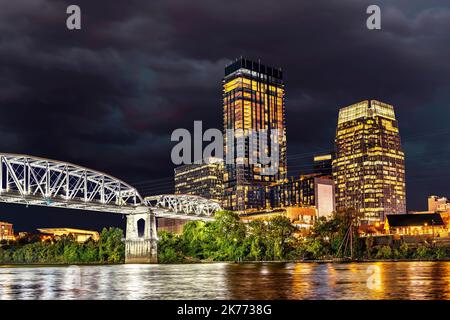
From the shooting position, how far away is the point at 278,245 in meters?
169

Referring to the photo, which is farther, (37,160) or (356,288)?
(37,160)

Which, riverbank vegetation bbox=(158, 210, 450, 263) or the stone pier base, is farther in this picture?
the stone pier base

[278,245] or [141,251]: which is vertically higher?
[278,245]

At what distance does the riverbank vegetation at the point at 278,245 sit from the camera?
162250 millimetres

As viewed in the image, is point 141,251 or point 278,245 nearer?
point 278,245

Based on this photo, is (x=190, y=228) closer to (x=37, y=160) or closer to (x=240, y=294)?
(x=37, y=160)

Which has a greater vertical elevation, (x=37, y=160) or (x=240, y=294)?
(x=37, y=160)

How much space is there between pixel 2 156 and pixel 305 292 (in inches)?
4445

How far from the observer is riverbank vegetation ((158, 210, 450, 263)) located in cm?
16225

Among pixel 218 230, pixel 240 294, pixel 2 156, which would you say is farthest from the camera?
pixel 218 230

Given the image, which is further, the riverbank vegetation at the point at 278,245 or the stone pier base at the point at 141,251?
the stone pier base at the point at 141,251

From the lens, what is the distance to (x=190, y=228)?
605 feet
